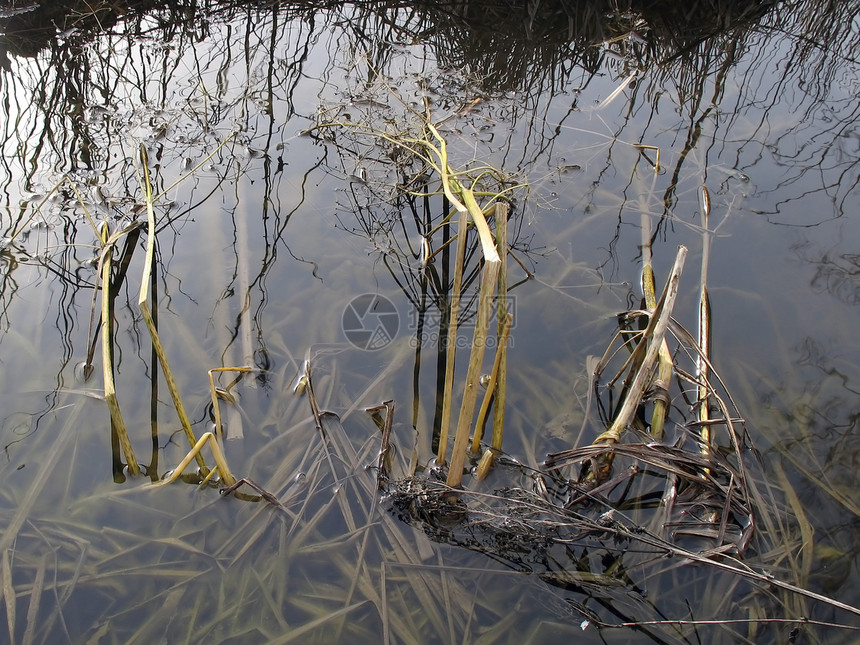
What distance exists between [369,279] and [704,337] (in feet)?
4.80

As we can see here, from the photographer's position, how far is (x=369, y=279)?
2840 millimetres

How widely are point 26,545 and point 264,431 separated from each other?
806mm

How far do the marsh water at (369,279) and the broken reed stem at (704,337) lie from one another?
7 cm

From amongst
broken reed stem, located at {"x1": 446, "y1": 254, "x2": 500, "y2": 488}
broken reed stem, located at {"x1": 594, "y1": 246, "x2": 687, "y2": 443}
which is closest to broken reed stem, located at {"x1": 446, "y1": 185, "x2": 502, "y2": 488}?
broken reed stem, located at {"x1": 446, "y1": 254, "x2": 500, "y2": 488}

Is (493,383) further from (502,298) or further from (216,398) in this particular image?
A: (216,398)

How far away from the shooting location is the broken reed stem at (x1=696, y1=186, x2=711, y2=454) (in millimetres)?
2119

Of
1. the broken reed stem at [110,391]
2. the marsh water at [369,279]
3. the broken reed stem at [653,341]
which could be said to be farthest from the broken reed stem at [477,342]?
the broken reed stem at [110,391]

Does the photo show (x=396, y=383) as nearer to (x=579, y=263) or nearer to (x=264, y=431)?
(x=264, y=431)

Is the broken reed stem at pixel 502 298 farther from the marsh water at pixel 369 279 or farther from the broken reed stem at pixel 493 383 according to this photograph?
the marsh water at pixel 369 279

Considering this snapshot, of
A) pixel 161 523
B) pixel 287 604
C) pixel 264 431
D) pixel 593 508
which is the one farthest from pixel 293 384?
pixel 593 508

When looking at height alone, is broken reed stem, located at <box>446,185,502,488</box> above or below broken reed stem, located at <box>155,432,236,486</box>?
above

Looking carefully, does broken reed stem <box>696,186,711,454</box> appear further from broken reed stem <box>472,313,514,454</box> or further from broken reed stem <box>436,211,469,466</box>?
broken reed stem <box>436,211,469,466</box>

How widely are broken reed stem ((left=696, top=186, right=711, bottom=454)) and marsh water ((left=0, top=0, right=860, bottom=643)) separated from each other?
Answer: 0.07 m

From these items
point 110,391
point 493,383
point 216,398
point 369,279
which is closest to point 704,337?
point 493,383
